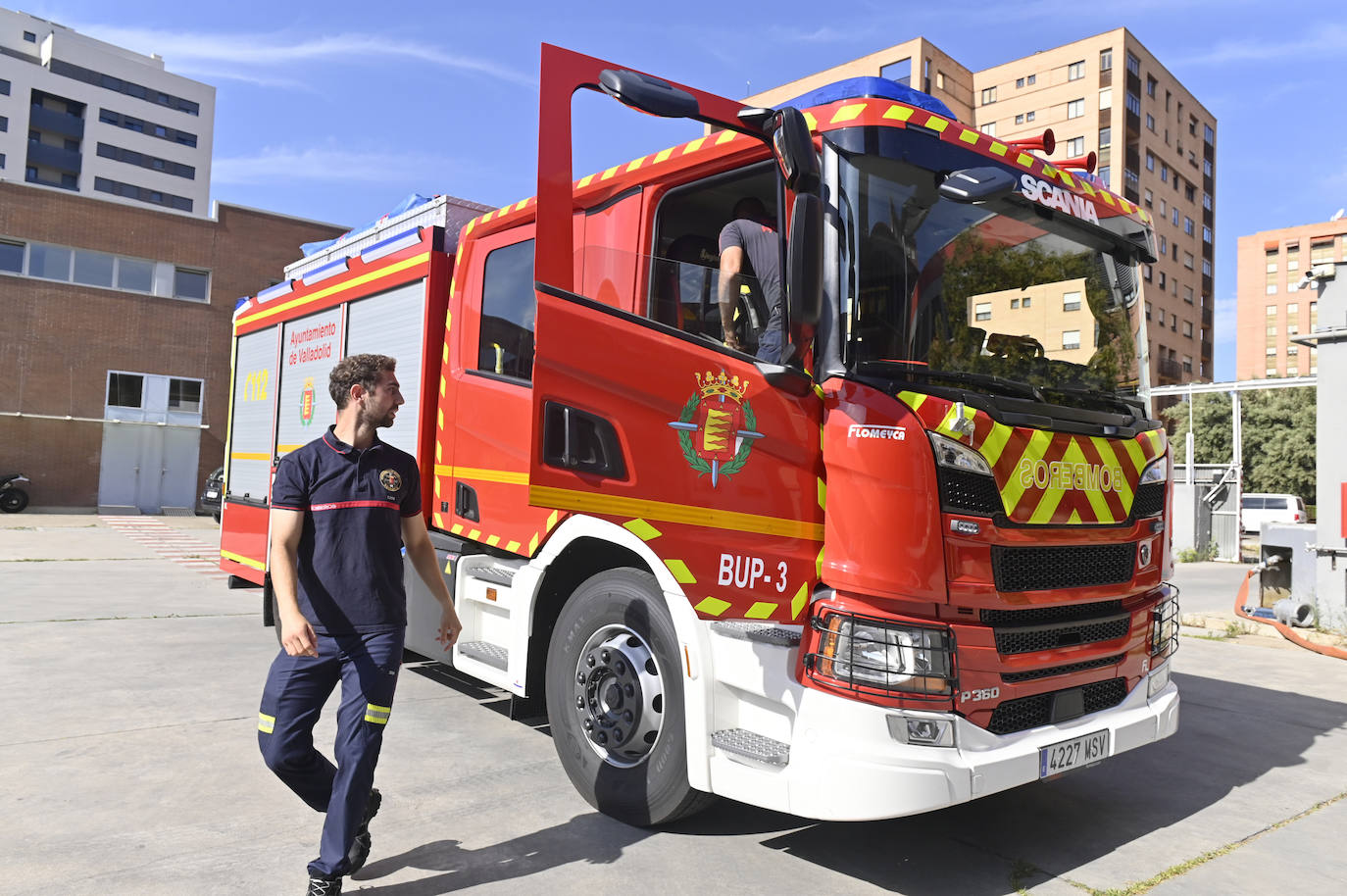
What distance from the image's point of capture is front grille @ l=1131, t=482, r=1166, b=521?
3988 mm

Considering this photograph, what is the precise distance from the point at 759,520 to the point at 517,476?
5.72 feet

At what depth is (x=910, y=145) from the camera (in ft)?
11.6

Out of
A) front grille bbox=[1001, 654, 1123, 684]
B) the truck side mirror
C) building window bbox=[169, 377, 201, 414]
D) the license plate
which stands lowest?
the license plate

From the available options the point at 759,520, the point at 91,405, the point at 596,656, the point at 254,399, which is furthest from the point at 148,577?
the point at 91,405

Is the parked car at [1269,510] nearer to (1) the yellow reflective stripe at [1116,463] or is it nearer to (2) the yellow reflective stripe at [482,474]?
(1) the yellow reflective stripe at [1116,463]

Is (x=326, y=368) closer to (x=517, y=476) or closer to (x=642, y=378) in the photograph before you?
(x=517, y=476)

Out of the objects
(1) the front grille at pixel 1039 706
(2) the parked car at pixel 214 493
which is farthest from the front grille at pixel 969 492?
(2) the parked car at pixel 214 493

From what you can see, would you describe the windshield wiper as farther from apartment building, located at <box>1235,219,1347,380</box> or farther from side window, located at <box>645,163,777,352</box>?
apartment building, located at <box>1235,219,1347,380</box>

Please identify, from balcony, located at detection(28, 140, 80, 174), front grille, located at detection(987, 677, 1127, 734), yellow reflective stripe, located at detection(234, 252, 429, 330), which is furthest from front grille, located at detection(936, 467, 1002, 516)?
balcony, located at detection(28, 140, 80, 174)

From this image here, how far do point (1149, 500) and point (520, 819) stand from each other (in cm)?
300

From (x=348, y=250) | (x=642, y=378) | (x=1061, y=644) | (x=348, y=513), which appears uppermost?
(x=348, y=250)

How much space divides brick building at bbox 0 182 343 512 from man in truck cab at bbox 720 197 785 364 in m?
25.6

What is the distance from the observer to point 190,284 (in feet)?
95.4

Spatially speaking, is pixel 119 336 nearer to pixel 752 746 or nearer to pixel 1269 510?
pixel 752 746
